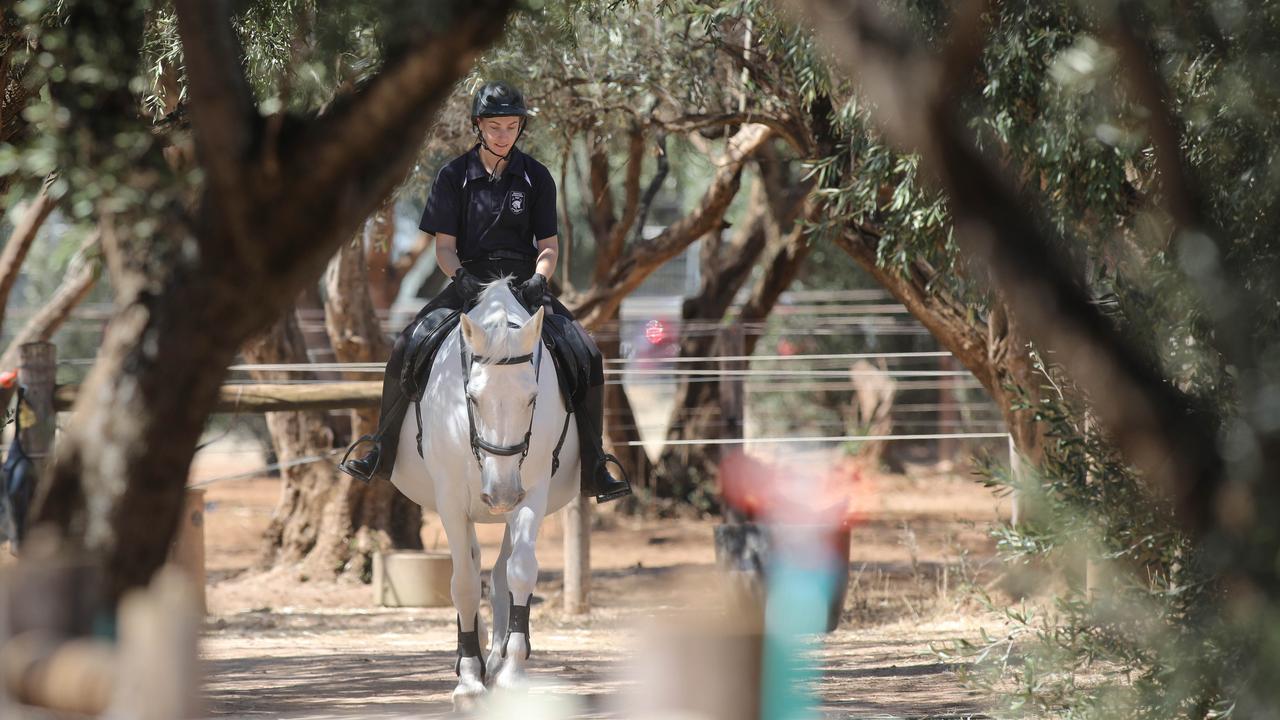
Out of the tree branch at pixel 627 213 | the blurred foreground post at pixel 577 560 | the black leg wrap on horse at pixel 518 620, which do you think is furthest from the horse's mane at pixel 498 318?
the tree branch at pixel 627 213

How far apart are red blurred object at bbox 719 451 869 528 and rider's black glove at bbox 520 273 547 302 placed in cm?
348

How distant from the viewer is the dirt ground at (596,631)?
17.0ft

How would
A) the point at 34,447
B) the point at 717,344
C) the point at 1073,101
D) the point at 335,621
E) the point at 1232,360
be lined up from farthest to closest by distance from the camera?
the point at 717,344
the point at 335,621
the point at 34,447
the point at 1073,101
the point at 1232,360

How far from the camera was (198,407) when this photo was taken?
10.6 feet

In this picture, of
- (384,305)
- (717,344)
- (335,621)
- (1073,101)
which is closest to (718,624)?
(1073,101)

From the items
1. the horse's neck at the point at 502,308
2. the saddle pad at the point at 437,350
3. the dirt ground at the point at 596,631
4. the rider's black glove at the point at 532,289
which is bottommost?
the dirt ground at the point at 596,631

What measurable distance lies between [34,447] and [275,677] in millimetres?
2839

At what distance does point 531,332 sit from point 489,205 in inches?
46.6

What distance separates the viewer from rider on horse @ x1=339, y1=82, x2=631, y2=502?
7102 mm

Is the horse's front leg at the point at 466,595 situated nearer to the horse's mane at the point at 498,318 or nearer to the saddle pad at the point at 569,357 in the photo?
the saddle pad at the point at 569,357

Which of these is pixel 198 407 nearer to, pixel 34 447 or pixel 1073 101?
pixel 1073 101

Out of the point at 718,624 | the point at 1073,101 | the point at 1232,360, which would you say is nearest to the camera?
the point at 718,624

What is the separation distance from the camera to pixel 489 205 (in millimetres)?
7234

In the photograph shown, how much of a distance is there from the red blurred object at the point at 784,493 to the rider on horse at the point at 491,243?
2.88 m
